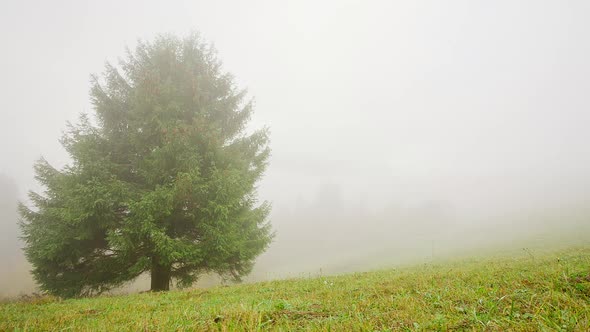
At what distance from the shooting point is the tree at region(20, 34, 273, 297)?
8.56m

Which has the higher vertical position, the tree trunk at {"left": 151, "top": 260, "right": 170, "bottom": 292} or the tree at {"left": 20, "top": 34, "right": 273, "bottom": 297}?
the tree at {"left": 20, "top": 34, "right": 273, "bottom": 297}

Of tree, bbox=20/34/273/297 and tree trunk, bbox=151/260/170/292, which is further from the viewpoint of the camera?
tree trunk, bbox=151/260/170/292

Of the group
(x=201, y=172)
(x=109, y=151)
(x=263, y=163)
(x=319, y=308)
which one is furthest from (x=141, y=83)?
(x=319, y=308)

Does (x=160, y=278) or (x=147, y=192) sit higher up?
(x=147, y=192)

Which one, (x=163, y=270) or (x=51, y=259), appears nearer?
(x=51, y=259)

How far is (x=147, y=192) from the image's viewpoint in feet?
29.6

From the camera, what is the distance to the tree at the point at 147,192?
8.56m

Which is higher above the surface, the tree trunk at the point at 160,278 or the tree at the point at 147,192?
the tree at the point at 147,192

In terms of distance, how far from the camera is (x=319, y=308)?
3.98m

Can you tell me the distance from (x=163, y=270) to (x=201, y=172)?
3914mm

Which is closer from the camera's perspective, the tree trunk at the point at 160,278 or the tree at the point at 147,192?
the tree at the point at 147,192

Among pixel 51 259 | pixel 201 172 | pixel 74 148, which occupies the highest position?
pixel 74 148

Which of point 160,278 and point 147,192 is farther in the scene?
point 160,278

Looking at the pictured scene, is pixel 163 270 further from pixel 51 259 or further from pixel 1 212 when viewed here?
pixel 1 212
